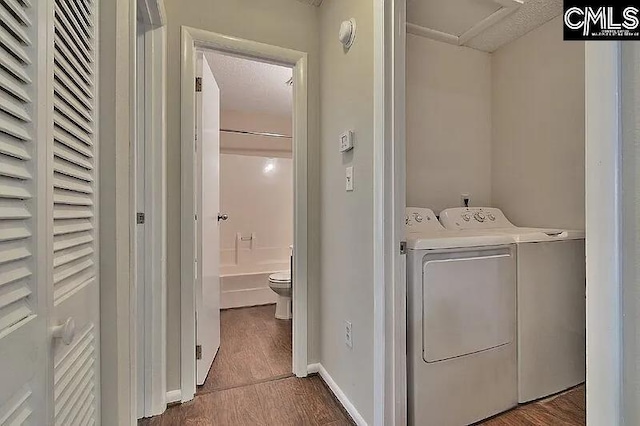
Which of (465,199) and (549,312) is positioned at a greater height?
(465,199)

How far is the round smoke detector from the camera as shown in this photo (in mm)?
1610

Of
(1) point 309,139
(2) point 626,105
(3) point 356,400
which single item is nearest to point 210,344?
(3) point 356,400

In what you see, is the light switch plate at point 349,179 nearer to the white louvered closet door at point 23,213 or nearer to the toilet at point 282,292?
the white louvered closet door at point 23,213

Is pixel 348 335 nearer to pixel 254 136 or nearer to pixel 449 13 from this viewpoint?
pixel 449 13

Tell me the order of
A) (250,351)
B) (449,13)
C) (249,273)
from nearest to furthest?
1. (449,13)
2. (250,351)
3. (249,273)

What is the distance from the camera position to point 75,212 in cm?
81

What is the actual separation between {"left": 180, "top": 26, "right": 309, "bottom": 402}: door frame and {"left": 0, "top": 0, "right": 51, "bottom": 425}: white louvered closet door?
1.18 m

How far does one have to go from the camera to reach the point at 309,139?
80.3 inches

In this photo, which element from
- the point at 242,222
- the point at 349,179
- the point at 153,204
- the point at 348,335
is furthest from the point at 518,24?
the point at 242,222

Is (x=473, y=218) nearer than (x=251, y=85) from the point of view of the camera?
Yes

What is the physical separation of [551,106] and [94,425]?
3.00 meters

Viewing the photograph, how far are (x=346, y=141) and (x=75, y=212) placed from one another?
3.91 feet

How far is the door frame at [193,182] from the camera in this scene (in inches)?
69.9

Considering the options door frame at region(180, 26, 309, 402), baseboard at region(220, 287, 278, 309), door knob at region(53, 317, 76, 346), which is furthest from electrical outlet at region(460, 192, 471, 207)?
door knob at region(53, 317, 76, 346)
